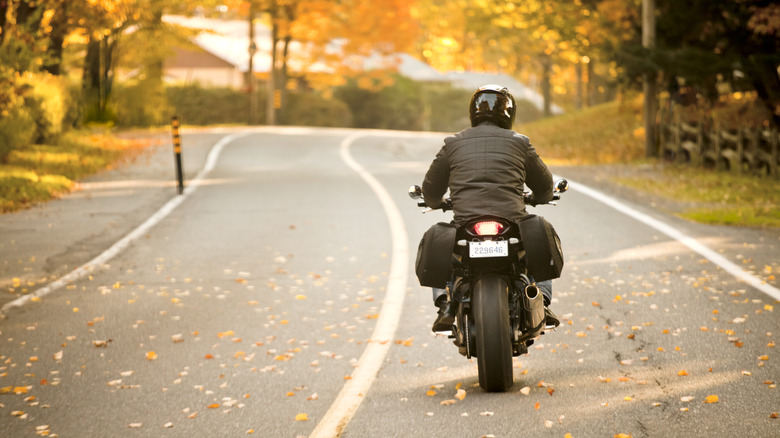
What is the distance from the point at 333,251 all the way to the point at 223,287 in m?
2.27

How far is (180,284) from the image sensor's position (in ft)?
34.4

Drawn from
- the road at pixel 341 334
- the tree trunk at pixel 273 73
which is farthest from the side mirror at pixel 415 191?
the tree trunk at pixel 273 73

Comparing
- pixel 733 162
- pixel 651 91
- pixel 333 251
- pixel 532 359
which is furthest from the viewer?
pixel 651 91

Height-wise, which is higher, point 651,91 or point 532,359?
point 651,91

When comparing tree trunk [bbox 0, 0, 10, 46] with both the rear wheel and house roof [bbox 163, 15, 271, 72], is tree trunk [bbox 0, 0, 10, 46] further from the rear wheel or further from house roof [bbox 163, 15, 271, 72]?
house roof [bbox 163, 15, 271, 72]

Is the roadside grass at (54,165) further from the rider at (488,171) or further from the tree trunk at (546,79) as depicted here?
the tree trunk at (546,79)

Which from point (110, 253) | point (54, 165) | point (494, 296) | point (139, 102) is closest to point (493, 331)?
point (494, 296)

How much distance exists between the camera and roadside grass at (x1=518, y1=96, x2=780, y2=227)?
15.1 metres

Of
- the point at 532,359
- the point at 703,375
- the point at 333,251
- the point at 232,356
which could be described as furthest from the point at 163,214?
the point at 703,375

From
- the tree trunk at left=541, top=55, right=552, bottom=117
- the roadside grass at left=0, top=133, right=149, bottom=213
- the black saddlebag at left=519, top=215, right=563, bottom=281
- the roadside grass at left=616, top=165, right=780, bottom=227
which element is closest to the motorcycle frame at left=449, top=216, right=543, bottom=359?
the black saddlebag at left=519, top=215, right=563, bottom=281

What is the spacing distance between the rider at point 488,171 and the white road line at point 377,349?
69 centimetres

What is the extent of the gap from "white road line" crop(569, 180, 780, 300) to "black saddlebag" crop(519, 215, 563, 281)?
12.2ft

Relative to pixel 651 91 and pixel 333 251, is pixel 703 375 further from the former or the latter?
pixel 651 91

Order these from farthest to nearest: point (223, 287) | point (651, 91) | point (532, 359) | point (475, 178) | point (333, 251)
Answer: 1. point (651, 91)
2. point (333, 251)
3. point (223, 287)
4. point (532, 359)
5. point (475, 178)
